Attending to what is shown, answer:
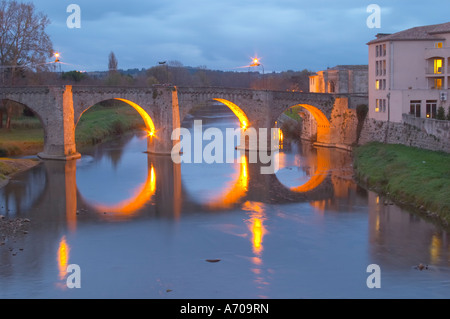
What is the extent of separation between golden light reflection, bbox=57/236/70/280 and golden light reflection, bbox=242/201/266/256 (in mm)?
5675

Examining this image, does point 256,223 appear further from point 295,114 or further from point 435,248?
point 295,114

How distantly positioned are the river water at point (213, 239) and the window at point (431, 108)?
818cm

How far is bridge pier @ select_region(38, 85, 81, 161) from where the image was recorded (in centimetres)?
3703

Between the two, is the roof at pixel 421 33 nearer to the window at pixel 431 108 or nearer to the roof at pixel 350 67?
the window at pixel 431 108

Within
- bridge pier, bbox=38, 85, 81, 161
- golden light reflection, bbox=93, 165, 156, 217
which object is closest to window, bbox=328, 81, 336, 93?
bridge pier, bbox=38, 85, 81, 161

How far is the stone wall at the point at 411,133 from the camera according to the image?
30172 millimetres

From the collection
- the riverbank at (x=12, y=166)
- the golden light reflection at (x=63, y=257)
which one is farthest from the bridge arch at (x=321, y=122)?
the golden light reflection at (x=63, y=257)

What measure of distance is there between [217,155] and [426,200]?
20.0 metres

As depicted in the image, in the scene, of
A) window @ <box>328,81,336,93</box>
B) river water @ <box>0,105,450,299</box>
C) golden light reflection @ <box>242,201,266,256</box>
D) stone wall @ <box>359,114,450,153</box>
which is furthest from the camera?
window @ <box>328,81,336,93</box>

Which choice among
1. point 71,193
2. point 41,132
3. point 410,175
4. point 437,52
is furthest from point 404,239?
point 41,132

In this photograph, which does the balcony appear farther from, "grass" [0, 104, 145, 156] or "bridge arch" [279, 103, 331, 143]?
"grass" [0, 104, 145, 156]

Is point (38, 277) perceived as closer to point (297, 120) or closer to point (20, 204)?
point (20, 204)

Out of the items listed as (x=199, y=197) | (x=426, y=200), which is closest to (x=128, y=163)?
(x=199, y=197)

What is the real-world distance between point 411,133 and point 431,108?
3202 millimetres
